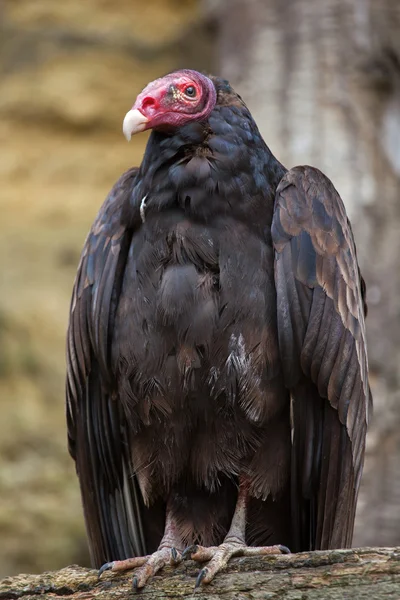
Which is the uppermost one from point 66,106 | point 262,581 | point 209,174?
point 66,106

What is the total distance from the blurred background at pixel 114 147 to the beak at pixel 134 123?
329cm

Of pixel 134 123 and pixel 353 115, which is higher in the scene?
pixel 353 115

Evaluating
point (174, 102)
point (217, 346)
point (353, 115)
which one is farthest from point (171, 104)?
point (353, 115)

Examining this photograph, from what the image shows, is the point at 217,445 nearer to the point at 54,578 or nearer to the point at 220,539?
the point at 220,539

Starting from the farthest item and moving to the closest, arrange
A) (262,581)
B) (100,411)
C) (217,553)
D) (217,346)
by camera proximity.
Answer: (100,411), (217,346), (217,553), (262,581)

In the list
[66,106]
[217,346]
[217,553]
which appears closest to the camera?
[217,553]

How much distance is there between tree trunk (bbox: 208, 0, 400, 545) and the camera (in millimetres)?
7586

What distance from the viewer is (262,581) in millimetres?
3803

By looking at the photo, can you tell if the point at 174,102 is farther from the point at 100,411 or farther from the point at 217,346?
the point at 100,411

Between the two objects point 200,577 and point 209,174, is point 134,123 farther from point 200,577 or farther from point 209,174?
→ point 200,577

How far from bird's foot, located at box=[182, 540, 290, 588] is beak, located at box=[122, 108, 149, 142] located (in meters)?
1.61

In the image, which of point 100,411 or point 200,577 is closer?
point 200,577

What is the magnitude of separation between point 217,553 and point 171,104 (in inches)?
70.2

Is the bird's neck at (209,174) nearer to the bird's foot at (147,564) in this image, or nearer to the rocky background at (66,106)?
the bird's foot at (147,564)
